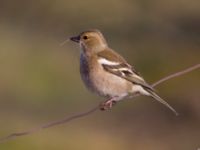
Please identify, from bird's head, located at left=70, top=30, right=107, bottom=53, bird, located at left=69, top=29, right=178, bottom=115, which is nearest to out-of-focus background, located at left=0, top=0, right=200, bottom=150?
bird's head, located at left=70, top=30, right=107, bottom=53

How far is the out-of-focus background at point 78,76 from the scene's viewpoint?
15219 mm

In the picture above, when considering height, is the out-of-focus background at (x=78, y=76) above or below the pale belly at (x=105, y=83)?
below

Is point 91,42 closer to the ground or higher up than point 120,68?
higher up

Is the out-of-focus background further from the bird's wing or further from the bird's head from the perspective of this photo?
the bird's wing

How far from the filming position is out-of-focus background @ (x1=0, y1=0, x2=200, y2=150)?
1522 cm

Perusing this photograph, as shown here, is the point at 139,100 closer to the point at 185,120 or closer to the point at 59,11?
the point at 185,120

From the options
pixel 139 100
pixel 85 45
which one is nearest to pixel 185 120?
pixel 139 100

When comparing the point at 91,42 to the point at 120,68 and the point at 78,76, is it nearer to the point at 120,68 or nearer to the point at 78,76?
the point at 120,68

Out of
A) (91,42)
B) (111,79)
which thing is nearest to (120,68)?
(111,79)

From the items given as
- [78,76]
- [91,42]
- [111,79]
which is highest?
[91,42]

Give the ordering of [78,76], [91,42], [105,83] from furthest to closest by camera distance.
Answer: [78,76], [91,42], [105,83]

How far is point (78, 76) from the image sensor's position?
1830cm

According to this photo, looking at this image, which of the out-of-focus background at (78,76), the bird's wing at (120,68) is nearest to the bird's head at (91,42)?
the bird's wing at (120,68)

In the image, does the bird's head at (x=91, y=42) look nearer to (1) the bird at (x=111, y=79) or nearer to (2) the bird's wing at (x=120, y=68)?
(1) the bird at (x=111, y=79)
